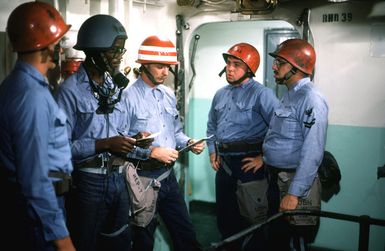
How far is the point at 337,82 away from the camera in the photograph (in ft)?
13.6

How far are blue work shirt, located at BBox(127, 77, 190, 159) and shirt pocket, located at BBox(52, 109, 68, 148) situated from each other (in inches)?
52.6

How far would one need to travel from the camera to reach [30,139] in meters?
2.08

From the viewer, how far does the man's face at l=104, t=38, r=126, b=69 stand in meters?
3.14

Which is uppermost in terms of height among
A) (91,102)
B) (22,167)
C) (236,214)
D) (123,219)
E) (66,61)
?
(66,61)

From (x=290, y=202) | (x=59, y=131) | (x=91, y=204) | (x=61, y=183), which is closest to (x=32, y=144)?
(x=59, y=131)

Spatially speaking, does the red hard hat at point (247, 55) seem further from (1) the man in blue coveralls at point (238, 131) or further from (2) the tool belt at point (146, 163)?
(2) the tool belt at point (146, 163)

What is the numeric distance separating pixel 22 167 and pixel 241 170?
2613 millimetres

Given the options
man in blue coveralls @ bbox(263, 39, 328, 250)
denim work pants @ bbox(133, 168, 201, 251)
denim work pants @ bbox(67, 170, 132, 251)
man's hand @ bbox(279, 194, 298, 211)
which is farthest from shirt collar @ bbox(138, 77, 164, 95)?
man's hand @ bbox(279, 194, 298, 211)

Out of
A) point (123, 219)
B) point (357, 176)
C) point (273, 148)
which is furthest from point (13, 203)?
point (357, 176)

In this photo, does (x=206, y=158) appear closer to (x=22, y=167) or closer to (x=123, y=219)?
(x=123, y=219)

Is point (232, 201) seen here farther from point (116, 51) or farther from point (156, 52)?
point (116, 51)

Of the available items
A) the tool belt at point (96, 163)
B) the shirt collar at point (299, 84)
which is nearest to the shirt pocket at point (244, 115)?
the shirt collar at point (299, 84)

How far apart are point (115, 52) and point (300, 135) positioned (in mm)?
1779

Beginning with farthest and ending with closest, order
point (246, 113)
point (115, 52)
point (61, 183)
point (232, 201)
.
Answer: point (232, 201) < point (246, 113) < point (115, 52) < point (61, 183)
